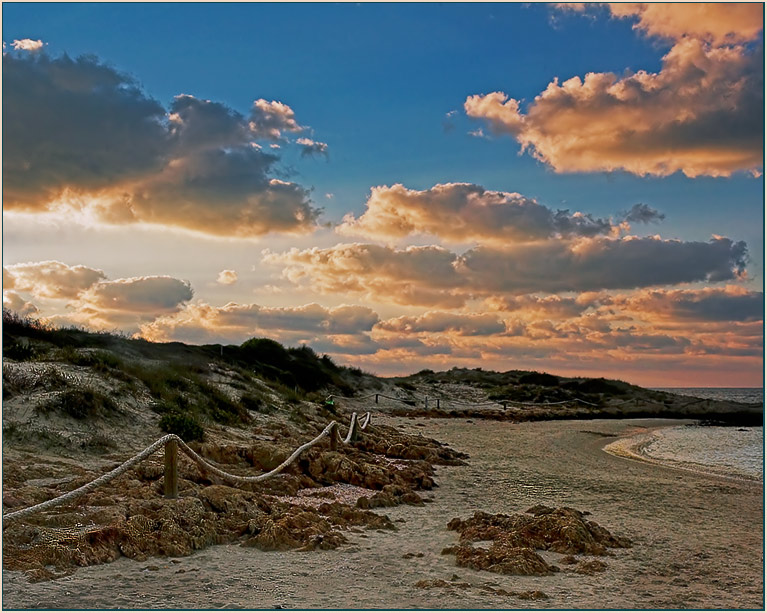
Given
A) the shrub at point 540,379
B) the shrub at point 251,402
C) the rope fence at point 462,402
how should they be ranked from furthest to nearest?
the shrub at point 540,379
the rope fence at point 462,402
the shrub at point 251,402

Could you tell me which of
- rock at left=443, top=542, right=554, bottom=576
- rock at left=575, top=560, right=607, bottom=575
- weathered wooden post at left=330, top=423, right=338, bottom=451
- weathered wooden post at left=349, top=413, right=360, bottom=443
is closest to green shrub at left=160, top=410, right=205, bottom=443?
weathered wooden post at left=330, top=423, right=338, bottom=451

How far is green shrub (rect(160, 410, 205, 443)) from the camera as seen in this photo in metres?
12.5

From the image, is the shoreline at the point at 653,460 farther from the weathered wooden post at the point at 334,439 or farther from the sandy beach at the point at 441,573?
the weathered wooden post at the point at 334,439

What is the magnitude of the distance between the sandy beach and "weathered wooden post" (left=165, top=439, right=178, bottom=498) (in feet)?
4.41

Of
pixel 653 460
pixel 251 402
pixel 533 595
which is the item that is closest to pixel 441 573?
pixel 533 595

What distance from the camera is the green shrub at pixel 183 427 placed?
12.5 metres

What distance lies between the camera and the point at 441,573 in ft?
20.9

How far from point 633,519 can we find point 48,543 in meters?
7.40

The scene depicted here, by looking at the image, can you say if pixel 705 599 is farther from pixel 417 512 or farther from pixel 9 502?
pixel 9 502

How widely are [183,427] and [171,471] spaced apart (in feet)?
15.0

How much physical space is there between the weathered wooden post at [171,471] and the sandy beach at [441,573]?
1.34m

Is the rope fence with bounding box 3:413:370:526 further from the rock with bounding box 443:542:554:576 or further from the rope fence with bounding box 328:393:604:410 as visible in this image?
the rope fence with bounding box 328:393:604:410

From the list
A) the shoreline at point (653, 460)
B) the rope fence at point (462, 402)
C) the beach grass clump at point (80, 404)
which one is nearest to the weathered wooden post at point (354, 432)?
the beach grass clump at point (80, 404)

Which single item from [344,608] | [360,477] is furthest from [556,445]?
[344,608]
